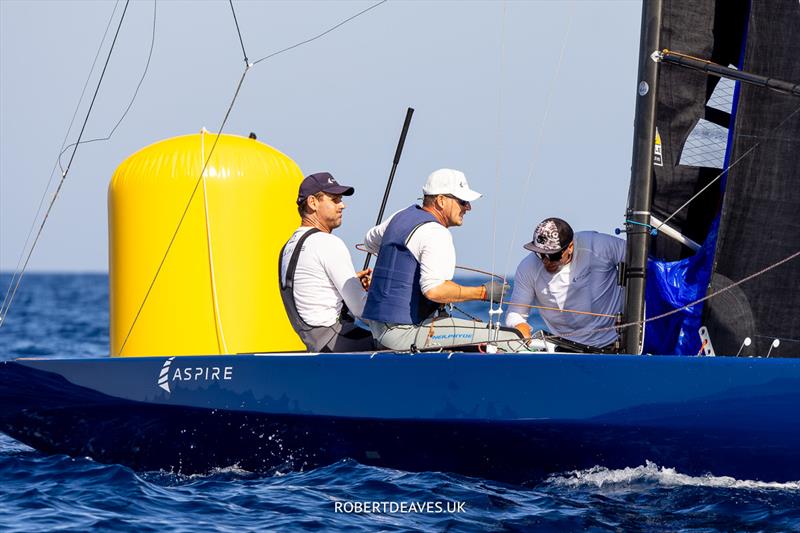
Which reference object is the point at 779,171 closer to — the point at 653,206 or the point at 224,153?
the point at 653,206

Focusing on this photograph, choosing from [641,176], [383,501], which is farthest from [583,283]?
[383,501]

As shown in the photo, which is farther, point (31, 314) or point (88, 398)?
point (31, 314)

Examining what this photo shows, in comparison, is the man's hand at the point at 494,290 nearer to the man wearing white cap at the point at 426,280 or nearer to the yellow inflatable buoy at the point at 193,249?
the man wearing white cap at the point at 426,280

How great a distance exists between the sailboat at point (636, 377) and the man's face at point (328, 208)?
0.77 m

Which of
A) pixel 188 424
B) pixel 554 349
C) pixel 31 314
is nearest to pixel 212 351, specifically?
pixel 188 424

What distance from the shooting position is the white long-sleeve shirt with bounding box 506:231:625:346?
243 inches

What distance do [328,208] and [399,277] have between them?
0.66 m

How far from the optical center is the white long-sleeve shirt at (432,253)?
18.6 ft

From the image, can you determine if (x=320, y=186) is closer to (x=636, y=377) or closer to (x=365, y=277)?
(x=365, y=277)

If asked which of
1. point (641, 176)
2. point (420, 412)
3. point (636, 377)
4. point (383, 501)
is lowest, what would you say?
point (383, 501)

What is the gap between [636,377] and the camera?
5.23 meters

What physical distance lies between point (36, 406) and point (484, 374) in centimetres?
243

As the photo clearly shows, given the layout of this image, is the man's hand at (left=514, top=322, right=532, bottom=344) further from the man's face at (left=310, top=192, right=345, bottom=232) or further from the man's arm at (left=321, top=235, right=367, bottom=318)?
the man's face at (left=310, top=192, right=345, bottom=232)

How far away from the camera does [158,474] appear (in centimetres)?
629
